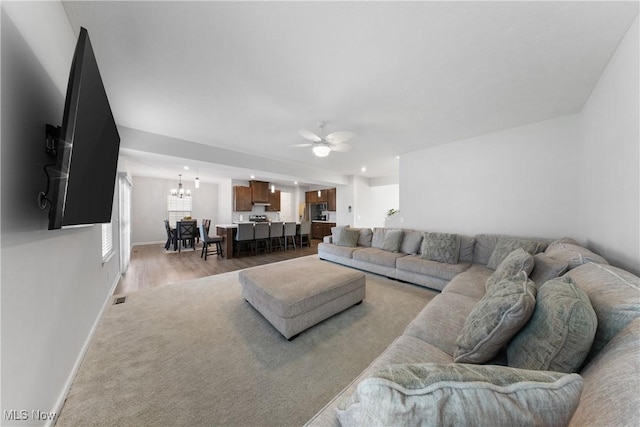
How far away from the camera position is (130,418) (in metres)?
1.29

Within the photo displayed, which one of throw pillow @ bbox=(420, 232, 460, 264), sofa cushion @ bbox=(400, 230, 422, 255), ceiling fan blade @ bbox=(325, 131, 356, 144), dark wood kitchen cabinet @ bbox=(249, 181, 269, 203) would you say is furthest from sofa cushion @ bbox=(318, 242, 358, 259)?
dark wood kitchen cabinet @ bbox=(249, 181, 269, 203)

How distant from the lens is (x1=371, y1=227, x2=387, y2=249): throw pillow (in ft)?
14.2

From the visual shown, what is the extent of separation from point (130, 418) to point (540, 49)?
13.1ft

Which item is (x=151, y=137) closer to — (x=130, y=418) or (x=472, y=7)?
(x=130, y=418)

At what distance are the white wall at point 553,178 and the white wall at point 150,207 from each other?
25.8ft

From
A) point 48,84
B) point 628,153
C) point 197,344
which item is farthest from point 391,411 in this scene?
point 628,153

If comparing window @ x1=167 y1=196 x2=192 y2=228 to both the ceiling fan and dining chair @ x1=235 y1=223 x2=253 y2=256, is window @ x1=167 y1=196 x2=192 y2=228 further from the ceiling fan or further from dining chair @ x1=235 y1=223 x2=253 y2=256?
the ceiling fan

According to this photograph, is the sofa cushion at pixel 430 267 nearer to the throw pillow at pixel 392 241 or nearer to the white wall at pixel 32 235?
the throw pillow at pixel 392 241

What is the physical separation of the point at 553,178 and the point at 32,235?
5.19 m

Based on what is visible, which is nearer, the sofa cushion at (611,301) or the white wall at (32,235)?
the sofa cushion at (611,301)

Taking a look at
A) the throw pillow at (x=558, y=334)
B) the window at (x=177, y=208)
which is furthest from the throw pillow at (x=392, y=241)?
the window at (x=177, y=208)

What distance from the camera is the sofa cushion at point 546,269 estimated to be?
1.65 m

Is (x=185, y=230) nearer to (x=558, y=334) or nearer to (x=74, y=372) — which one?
(x=74, y=372)

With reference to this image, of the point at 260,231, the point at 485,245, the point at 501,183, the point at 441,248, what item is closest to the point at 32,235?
the point at 441,248
